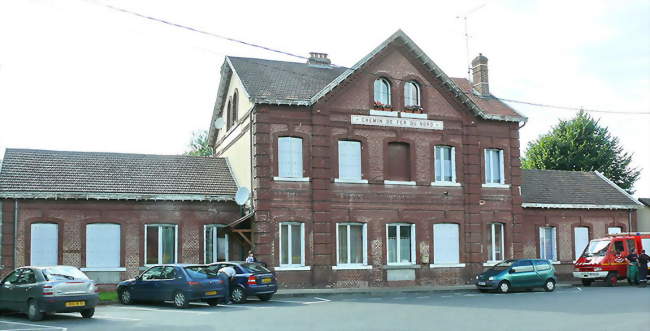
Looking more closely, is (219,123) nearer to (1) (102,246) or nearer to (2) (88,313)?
(1) (102,246)

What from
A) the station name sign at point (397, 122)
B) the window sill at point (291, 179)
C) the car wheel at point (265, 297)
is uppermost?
the station name sign at point (397, 122)

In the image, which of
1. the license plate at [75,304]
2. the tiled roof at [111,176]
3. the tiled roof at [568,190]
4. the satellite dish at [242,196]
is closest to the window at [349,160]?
the satellite dish at [242,196]

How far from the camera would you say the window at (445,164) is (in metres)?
33.4

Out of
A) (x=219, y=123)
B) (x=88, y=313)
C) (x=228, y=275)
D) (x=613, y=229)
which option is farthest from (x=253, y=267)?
(x=613, y=229)

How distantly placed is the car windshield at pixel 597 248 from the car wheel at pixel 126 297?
2069 centimetres

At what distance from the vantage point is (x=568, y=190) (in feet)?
129

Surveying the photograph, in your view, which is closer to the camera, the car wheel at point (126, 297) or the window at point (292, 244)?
the car wheel at point (126, 297)

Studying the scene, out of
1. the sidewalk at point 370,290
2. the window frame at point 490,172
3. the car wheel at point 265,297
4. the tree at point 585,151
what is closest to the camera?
the car wheel at point 265,297

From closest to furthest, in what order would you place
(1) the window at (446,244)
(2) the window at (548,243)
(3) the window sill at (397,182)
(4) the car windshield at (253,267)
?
(4) the car windshield at (253,267) → (3) the window sill at (397,182) → (1) the window at (446,244) → (2) the window at (548,243)

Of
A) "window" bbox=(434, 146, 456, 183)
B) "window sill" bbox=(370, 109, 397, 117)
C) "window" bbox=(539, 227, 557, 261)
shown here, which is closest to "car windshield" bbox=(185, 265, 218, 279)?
"window sill" bbox=(370, 109, 397, 117)

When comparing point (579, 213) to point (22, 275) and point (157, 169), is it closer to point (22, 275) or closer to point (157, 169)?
point (157, 169)

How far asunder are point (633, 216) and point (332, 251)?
18795 mm

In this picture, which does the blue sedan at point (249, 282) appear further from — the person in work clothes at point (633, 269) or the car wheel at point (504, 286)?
the person in work clothes at point (633, 269)

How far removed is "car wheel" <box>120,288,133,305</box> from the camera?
947 inches
